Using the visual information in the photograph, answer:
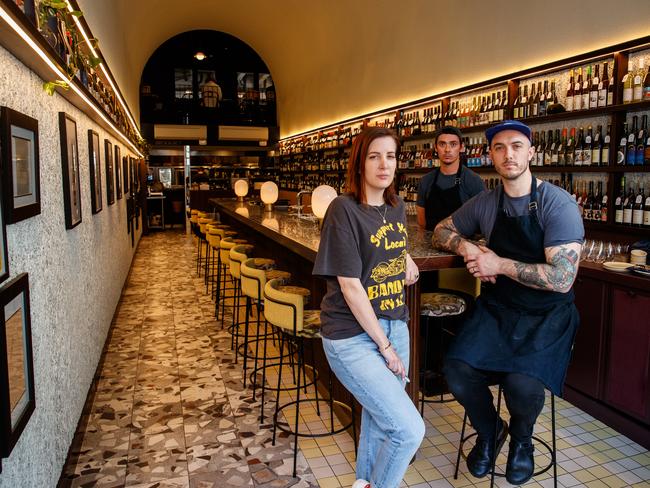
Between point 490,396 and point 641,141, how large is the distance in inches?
102

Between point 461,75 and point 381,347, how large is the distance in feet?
16.9

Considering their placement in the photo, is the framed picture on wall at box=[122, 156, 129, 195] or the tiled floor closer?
the tiled floor

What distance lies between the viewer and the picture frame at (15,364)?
1.56 metres

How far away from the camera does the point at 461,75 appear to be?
6324 mm

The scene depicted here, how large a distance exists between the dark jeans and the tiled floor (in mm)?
356

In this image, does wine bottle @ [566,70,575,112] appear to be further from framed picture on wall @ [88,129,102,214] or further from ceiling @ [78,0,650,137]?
framed picture on wall @ [88,129,102,214]

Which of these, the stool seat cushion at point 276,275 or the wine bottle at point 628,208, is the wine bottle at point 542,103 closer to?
the wine bottle at point 628,208

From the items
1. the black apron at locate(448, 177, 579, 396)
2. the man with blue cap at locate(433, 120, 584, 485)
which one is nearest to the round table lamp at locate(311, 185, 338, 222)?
the man with blue cap at locate(433, 120, 584, 485)

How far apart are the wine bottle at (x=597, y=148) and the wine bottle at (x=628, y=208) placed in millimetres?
343

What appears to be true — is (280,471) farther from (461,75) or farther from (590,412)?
(461,75)

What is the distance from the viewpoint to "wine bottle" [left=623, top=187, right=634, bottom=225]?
13.2ft

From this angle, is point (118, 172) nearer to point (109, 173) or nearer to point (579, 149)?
point (109, 173)

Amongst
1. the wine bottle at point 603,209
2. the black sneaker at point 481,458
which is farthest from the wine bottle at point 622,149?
the black sneaker at point 481,458

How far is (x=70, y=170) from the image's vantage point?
123 inches
